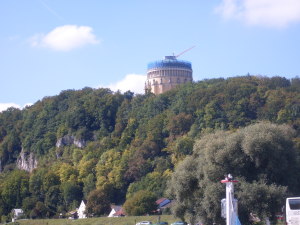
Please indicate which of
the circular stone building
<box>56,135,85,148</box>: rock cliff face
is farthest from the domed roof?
<box>56,135,85,148</box>: rock cliff face

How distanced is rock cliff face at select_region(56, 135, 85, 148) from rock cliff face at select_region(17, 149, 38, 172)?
752 cm

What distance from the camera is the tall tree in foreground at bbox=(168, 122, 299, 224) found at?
141ft

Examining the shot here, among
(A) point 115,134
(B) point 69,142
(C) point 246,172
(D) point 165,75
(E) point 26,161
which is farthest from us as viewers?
(D) point 165,75

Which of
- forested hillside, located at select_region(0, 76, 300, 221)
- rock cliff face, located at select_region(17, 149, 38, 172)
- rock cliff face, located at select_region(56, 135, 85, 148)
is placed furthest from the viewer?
rock cliff face, located at select_region(17, 149, 38, 172)

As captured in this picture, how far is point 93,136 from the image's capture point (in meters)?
143

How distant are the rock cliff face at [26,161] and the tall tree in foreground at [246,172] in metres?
102

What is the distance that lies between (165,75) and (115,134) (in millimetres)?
45332

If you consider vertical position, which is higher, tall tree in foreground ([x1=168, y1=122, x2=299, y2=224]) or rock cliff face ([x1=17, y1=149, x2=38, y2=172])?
rock cliff face ([x1=17, y1=149, x2=38, y2=172])

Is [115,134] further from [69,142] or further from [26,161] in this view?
[26,161]

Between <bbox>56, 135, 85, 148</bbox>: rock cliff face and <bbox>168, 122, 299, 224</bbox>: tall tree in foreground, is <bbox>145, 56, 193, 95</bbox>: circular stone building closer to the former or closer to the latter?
<bbox>56, 135, 85, 148</bbox>: rock cliff face

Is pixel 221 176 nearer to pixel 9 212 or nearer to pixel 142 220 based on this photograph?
pixel 142 220

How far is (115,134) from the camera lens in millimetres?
135375

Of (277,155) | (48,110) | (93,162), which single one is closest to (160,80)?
(48,110)

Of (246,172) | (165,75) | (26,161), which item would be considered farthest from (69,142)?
(246,172)
